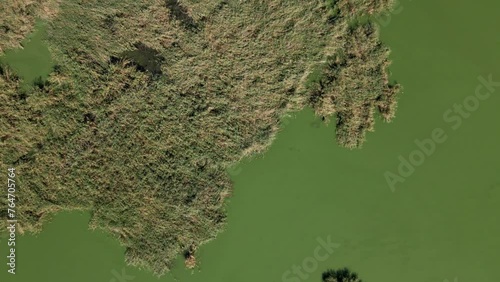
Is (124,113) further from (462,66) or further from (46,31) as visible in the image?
(462,66)

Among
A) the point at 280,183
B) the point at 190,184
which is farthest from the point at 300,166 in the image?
the point at 190,184

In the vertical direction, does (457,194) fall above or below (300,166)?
below

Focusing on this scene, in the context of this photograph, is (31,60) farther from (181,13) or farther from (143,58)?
(181,13)

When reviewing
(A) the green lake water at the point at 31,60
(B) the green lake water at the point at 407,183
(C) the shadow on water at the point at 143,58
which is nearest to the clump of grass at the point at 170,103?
(C) the shadow on water at the point at 143,58

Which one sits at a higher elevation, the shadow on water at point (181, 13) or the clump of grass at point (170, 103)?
the shadow on water at point (181, 13)

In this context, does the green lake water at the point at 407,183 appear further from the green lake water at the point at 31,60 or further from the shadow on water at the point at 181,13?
the green lake water at the point at 31,60

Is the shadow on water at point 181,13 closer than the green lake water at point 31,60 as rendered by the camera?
Yes

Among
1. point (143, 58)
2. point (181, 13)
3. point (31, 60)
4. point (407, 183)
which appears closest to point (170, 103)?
point (143, 58)
